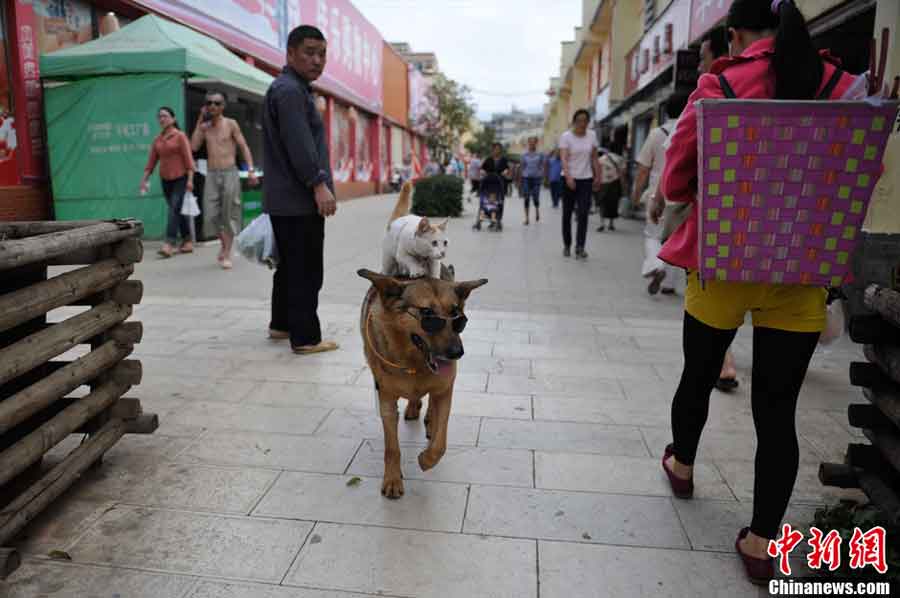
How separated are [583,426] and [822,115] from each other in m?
2.17

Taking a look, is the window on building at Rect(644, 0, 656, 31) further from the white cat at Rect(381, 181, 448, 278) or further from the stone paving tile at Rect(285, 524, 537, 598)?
the stone paving tile at Rect(285, 524, 537, 598)

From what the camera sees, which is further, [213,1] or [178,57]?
[213,1]

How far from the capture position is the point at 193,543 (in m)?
2.50

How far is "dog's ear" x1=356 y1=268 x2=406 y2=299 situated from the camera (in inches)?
104

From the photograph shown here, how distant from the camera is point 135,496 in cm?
284

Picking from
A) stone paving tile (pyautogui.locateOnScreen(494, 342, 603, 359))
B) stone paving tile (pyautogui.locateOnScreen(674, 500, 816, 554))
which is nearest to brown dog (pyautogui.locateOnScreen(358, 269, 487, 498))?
stone paving tile (pyautogui.locateOnScreen(674, 500, 816, 554))

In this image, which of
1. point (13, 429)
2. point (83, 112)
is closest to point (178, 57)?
point (83, 112)

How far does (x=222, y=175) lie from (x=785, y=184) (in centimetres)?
787

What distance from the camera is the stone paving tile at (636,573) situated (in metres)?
2.24

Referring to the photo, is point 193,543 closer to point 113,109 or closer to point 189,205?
point 189,205

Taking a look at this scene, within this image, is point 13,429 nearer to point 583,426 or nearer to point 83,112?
point 583,426

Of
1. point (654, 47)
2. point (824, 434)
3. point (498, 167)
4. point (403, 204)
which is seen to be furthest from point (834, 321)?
point (654, 47)

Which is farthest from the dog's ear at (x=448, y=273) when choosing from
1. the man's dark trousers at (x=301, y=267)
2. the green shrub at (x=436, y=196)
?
the green shrub at (x=436, y=196)

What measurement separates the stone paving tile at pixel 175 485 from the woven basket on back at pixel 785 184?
83.9 inches
